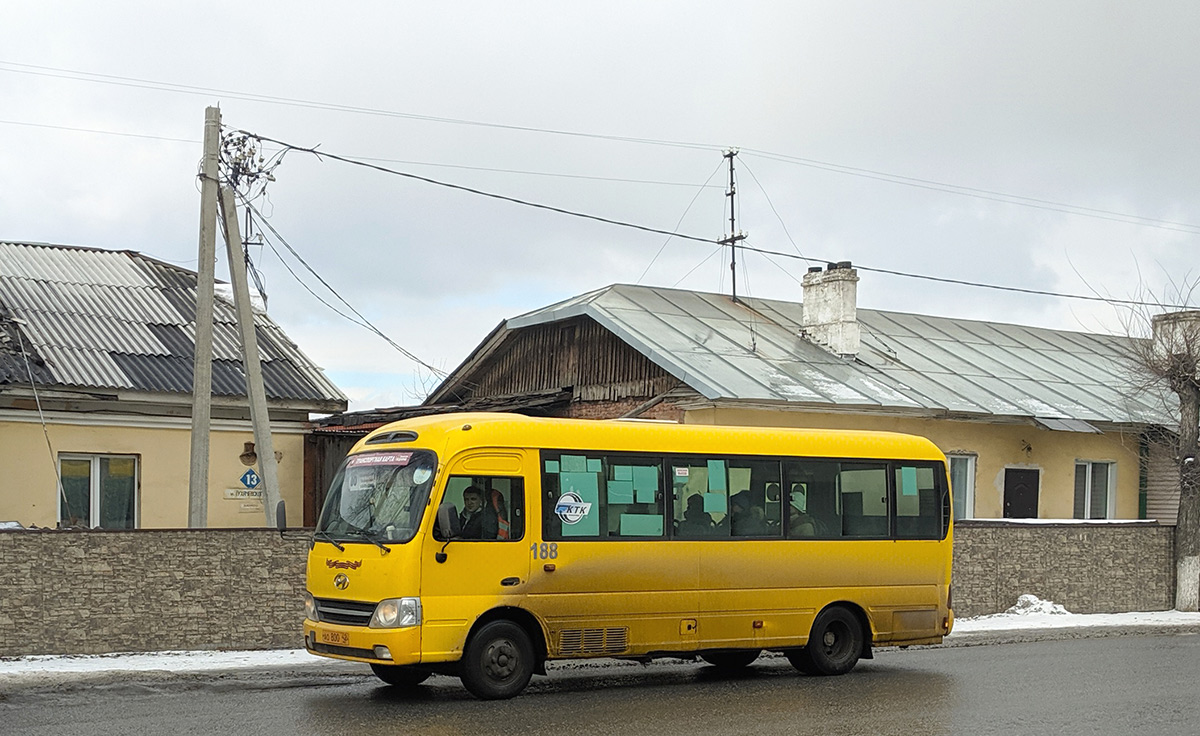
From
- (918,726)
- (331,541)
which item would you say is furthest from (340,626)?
(918,726)

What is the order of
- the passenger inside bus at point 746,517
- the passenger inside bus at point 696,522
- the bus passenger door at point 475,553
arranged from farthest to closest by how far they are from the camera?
1. the passenger inside bus at point 746,517
2. the passenger inside bus at point 696,522
3. the bus passenger door at point 475,553

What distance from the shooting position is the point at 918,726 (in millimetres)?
9789

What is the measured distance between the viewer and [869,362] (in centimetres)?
2453

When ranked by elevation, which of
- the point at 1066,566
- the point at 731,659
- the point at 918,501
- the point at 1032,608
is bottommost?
the point at 1032,608

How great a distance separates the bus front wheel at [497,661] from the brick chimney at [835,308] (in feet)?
47.2

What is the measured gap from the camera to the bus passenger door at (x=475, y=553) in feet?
35.8

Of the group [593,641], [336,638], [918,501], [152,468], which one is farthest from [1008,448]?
[336,638]

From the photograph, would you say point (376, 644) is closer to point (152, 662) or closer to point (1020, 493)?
point (152, 662)

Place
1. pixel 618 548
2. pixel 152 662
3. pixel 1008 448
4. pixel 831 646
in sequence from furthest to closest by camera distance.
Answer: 1. pixel 1008 448
2. pixel 831 646
3. pixel 152 662
4. pixel 618 548

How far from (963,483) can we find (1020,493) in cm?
161

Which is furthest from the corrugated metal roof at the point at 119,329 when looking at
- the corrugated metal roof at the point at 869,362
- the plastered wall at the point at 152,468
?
the corrugated metal roof at the point at 869,362

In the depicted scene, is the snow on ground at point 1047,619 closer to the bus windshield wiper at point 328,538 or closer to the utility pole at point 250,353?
the utility pole at point 250,353

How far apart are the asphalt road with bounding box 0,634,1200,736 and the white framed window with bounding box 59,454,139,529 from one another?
22.4 feet

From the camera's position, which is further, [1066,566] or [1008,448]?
[1008,448]
